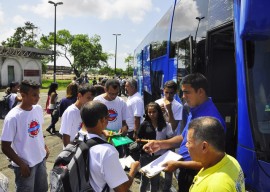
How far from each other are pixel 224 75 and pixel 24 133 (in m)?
3.04

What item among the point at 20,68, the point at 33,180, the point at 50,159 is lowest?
the point at 50,159

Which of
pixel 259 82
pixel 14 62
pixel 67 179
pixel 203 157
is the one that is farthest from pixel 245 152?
pixel 14 62

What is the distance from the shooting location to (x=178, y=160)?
3119 millimetres

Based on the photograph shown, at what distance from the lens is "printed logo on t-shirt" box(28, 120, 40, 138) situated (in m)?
3.70

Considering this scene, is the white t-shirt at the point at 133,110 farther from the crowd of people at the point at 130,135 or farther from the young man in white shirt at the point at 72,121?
the young man in white shirt at the point at 72,121

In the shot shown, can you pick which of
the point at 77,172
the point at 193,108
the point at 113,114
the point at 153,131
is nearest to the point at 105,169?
the point at 77,172

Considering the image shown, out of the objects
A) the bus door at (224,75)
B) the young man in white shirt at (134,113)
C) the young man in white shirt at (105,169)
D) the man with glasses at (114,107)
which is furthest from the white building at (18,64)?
the young man in white shirt at (105,169)

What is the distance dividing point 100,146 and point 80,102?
1.85 m

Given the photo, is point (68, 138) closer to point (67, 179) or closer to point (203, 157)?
point (67, 179)

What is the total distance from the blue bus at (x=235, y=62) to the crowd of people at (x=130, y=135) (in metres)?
0.48

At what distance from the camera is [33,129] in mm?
3740

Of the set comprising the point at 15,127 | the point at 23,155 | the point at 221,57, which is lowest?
the point at 23,155

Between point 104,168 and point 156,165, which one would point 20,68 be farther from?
point 104,168

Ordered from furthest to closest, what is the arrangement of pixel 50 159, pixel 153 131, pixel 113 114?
pixel 50 159 < pixel 113 114 < pixel 153 131
